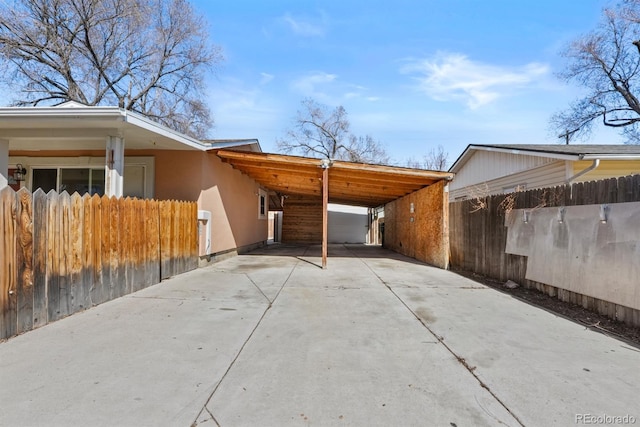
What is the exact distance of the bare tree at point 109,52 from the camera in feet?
54.3

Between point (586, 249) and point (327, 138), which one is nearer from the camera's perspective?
point (586, 249)


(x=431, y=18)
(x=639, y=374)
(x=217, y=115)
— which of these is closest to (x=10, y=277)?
(x=639, y=374)

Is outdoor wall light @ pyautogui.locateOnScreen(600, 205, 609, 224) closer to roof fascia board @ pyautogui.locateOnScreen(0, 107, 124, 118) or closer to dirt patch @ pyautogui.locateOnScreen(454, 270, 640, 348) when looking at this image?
dirt patch @ pyautogui.locateOnScreen(454, 270, 640, 348)

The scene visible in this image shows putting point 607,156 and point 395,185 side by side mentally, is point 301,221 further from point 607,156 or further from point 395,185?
point 607,156

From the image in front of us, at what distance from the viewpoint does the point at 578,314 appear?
457 centimetres

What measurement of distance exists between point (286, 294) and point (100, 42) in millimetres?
21440

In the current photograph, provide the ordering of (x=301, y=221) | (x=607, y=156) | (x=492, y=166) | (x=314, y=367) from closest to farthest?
(x=314, y=367) < (x=607, y=156) < (x=492, y=166) < (x=301, y=221)

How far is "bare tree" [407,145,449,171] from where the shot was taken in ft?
127

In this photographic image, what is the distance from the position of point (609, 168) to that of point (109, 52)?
80.3ft

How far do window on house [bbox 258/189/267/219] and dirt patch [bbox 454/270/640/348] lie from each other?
34.0ft

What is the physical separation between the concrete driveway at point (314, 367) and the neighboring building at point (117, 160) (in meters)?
3.40

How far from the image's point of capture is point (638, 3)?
15344 millimetres

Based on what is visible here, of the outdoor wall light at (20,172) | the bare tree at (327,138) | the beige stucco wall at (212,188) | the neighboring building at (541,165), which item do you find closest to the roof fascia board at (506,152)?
the neighboring building at (541,165)

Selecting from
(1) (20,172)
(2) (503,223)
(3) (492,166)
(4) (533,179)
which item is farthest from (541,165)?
(1) (20,172)
